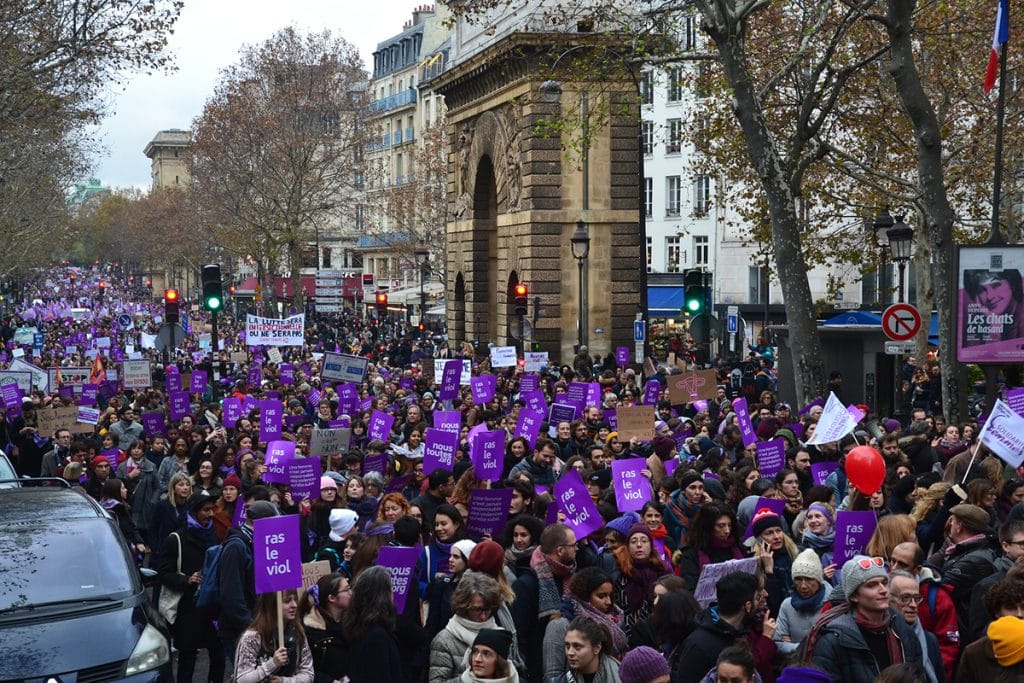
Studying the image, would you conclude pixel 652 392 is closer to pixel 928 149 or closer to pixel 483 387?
pixel 483 387

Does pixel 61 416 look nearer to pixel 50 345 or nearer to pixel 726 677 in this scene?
pixel 726 677

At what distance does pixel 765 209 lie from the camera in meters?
33.3

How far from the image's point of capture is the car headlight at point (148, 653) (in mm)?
8180

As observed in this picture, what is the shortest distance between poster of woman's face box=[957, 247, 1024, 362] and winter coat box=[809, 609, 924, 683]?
34.9 feet

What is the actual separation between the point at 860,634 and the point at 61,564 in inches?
183

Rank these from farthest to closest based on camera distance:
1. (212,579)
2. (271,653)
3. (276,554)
→ 1. (212,579)
2. (276,554)
3. (271,653)

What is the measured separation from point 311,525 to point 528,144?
2921 centimetres

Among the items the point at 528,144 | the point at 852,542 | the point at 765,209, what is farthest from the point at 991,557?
the point at 528,144

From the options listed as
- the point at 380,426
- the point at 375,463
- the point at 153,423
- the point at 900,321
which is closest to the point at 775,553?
the point at 375,463

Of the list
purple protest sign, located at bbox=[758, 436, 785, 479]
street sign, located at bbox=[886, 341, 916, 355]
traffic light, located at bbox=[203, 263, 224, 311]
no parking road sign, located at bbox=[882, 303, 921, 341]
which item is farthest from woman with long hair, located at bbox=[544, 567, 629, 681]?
traffic light, located at bbox=[203, 263, 224, 311]

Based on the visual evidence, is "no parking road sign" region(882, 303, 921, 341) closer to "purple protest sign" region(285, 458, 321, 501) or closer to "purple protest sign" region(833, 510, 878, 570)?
"purple protest sign" region(285, 458, 321, 501)

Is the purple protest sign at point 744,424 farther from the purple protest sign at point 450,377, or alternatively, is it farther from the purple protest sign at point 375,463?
the purple protest sign at point 450,377

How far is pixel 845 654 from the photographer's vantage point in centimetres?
654

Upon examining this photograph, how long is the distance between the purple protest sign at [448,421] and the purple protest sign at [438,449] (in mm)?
886
